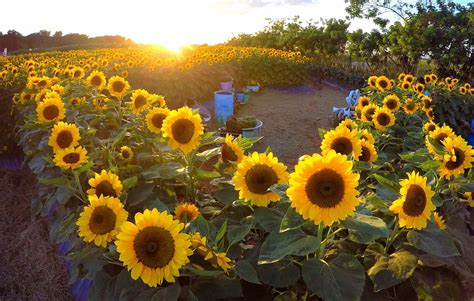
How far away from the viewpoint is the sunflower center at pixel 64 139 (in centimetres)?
258

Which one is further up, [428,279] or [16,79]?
[428,279]

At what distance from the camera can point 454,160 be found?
1.96 metres

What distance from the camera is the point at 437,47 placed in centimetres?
1738

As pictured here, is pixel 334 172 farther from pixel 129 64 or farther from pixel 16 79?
pixel 129 64

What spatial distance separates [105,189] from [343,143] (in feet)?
4.05

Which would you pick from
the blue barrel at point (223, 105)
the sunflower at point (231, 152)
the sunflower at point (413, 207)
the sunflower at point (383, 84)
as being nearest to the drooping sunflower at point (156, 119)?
the sunflower at point (231, 152)

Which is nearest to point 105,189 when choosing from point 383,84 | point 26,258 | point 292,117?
point 26,258

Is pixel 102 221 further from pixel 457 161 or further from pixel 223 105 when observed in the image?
pixel 223 105

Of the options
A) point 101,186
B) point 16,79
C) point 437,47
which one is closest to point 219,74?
point 16,79

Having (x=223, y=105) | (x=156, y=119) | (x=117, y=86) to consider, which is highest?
(x=156, y=119)

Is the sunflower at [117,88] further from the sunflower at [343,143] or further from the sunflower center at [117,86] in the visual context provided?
the sunflower at [343,143]

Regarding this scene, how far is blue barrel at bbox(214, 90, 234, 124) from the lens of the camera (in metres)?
9.21

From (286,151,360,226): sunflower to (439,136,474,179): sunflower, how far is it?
0.92 m

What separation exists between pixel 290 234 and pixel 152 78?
302 inches
